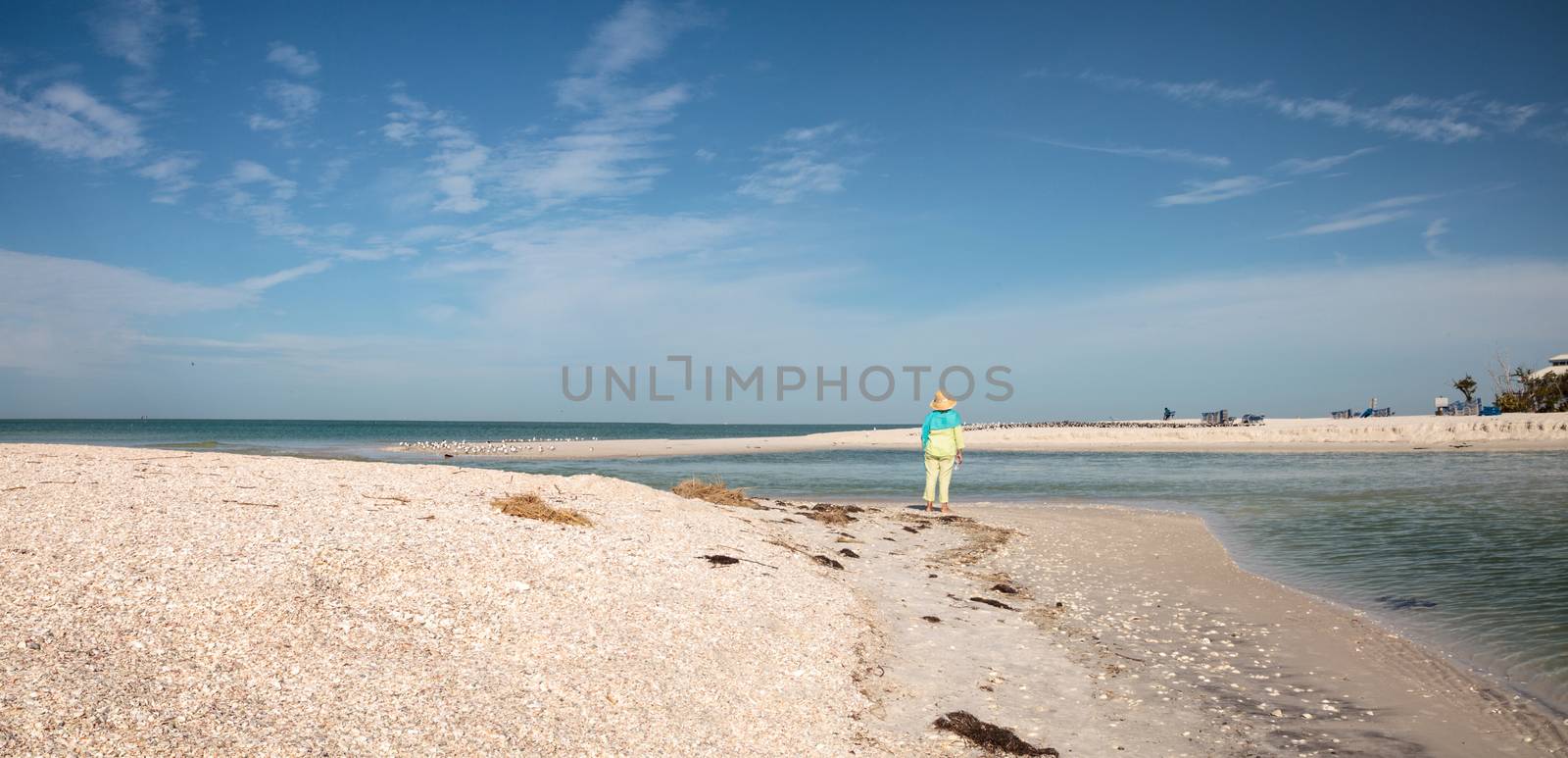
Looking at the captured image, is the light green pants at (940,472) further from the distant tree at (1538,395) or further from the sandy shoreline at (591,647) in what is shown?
the distant tree at (1538,395)

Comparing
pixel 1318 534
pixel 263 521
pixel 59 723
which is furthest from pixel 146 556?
pixel 1318 534

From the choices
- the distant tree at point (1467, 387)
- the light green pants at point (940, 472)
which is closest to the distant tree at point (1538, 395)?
the distant tree at point (1467, 387)

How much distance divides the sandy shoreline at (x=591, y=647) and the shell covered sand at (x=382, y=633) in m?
0.02

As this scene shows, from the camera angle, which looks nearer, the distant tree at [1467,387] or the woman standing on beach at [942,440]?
the woman standing on beach at [942,440]

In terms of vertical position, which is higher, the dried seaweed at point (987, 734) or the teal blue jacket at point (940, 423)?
the teal blue jacket at point (940, 423)

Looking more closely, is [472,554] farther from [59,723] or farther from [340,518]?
[59,723]

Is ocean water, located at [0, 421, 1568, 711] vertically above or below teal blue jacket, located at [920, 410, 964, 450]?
below

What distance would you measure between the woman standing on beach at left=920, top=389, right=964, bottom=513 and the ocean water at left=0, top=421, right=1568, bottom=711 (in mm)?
3811

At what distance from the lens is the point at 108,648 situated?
4941 mm

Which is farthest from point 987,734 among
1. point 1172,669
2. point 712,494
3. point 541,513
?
point 712,494

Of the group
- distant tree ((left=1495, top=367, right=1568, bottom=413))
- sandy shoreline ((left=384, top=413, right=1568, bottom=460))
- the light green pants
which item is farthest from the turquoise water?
distant tree ((left=1495, top=367, right=1568, bottom=413))

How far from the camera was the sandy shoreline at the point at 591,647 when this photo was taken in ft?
15.3

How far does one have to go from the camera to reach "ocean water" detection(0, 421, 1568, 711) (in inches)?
359

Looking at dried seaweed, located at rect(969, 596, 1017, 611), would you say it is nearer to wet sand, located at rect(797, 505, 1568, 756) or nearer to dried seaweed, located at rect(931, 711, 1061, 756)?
wet sand, located at rect(797, 505, 1568, 756)
